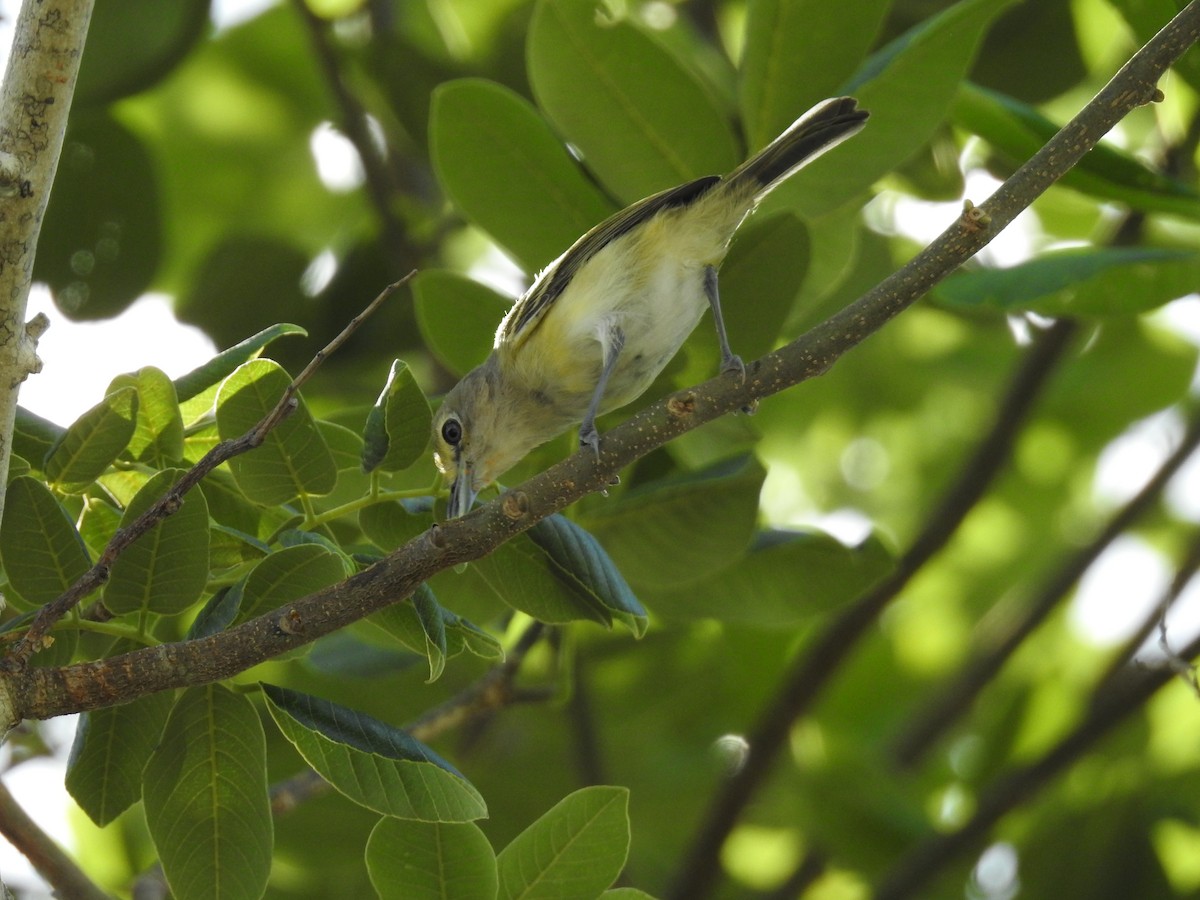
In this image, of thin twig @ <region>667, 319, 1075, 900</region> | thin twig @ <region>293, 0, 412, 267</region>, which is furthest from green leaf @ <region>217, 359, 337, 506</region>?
thin twig @ <region>293, 0, 412, 267</region>

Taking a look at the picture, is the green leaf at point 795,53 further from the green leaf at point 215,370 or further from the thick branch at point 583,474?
the green leaf at point 215,370

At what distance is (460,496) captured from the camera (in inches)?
101

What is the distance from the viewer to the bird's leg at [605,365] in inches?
121

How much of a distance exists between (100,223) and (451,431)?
1398 millimetres

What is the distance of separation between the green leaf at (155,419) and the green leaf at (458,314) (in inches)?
32.3

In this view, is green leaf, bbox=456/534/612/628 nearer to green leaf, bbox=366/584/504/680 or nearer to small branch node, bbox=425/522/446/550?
green leaf, bbox=366/584/504/680

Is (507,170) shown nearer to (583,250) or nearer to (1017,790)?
(583,250)

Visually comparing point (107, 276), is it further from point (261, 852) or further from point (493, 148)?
point (261, 852)

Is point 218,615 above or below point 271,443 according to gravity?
below

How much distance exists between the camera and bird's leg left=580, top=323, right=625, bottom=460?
3.07 metres

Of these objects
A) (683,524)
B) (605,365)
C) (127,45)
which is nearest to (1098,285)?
(683,524)

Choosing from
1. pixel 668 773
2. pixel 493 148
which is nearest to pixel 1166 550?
pixel 668 773

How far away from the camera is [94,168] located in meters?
3.97

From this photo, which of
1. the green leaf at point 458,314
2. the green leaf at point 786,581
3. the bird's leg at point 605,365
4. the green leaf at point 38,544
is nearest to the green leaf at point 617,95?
the green leaf at point 458,314
